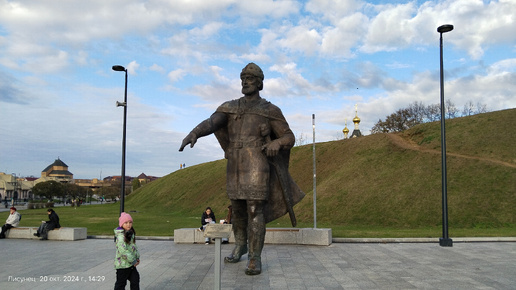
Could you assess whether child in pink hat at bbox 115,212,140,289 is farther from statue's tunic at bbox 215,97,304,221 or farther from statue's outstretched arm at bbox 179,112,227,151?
statue's tunic at bbox 215,97,304,221

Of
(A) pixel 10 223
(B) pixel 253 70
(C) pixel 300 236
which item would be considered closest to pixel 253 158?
(B) pixel 253 70

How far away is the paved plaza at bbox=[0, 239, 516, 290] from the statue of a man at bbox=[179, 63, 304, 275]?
2.60ft

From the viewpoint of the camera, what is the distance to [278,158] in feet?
25.7

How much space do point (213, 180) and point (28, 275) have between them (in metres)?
38.4

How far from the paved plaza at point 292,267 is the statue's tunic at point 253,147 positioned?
1487 mm

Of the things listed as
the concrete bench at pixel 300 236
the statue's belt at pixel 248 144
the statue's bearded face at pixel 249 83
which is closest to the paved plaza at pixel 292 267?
the concrete bench at pixel 300 236

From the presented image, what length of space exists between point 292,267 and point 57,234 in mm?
9918

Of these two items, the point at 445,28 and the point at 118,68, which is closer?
the point at 445,28

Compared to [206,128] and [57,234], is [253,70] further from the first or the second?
[57,234]

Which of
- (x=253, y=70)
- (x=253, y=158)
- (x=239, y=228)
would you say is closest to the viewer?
(x=253, y=158)

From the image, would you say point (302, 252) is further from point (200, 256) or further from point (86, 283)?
point (86, 283)

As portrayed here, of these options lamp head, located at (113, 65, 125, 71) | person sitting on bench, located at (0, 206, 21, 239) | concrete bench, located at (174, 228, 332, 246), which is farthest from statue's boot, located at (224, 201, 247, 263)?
person sitting on bench, located at (0, 206, 21, 239)

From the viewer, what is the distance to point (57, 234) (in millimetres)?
13859

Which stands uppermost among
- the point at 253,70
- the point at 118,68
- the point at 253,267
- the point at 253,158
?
the point at 118,68
